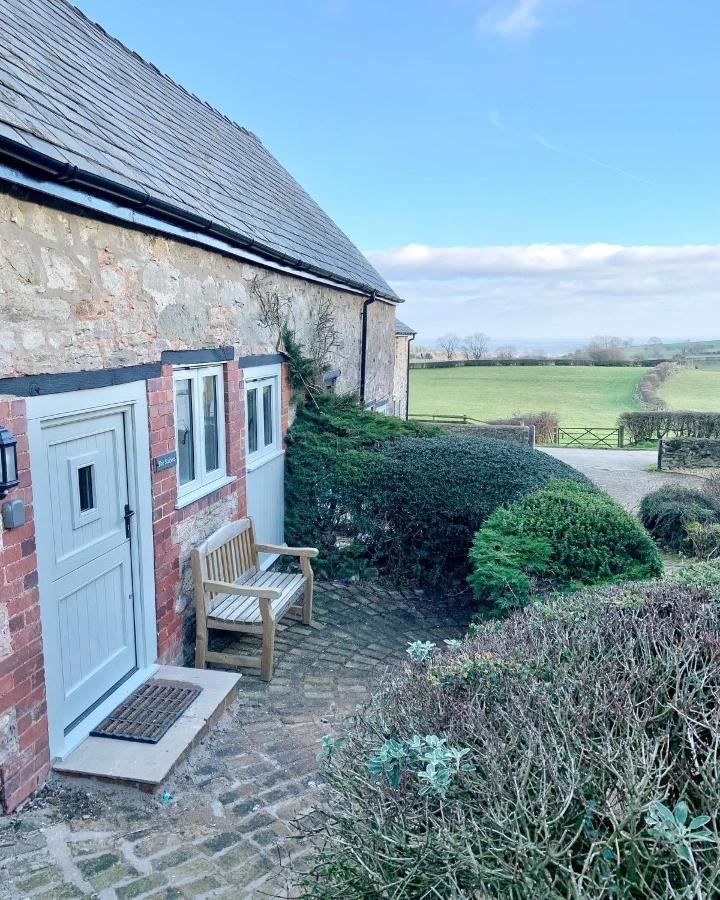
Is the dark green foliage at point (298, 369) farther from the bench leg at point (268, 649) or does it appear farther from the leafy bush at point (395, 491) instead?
the bench leg at point (268, 649)

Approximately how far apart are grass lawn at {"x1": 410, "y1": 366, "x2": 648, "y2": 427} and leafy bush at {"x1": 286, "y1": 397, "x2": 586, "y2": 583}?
22.9m

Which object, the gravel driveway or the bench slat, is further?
the gravel driveway

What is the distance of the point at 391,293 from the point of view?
45.6ft

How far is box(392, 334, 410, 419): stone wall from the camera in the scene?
2206 cm

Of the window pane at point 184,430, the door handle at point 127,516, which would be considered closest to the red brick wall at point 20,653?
the door handle at point 127,516

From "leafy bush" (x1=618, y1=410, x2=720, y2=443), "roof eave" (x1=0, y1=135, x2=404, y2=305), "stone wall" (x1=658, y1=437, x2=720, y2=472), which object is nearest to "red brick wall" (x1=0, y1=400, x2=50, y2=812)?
"roof eave" (x1=0, y1=135, x2=404, y2=305)

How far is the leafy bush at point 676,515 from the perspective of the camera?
412 inches

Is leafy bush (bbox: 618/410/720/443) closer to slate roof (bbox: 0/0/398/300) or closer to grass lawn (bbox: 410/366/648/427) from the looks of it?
grass lawn (bbox: 410/366/648/427)

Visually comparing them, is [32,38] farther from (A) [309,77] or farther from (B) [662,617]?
(A) [309,77]

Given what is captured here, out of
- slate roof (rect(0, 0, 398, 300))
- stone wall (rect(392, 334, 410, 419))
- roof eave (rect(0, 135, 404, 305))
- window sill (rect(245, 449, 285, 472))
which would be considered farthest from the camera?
stone wall (rect(392, 334, 410, 419))

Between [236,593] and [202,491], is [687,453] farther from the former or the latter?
[236,593]

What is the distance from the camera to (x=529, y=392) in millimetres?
40031

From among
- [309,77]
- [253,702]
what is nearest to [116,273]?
[253,702]

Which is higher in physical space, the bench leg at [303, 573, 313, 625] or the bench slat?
the bench slat
